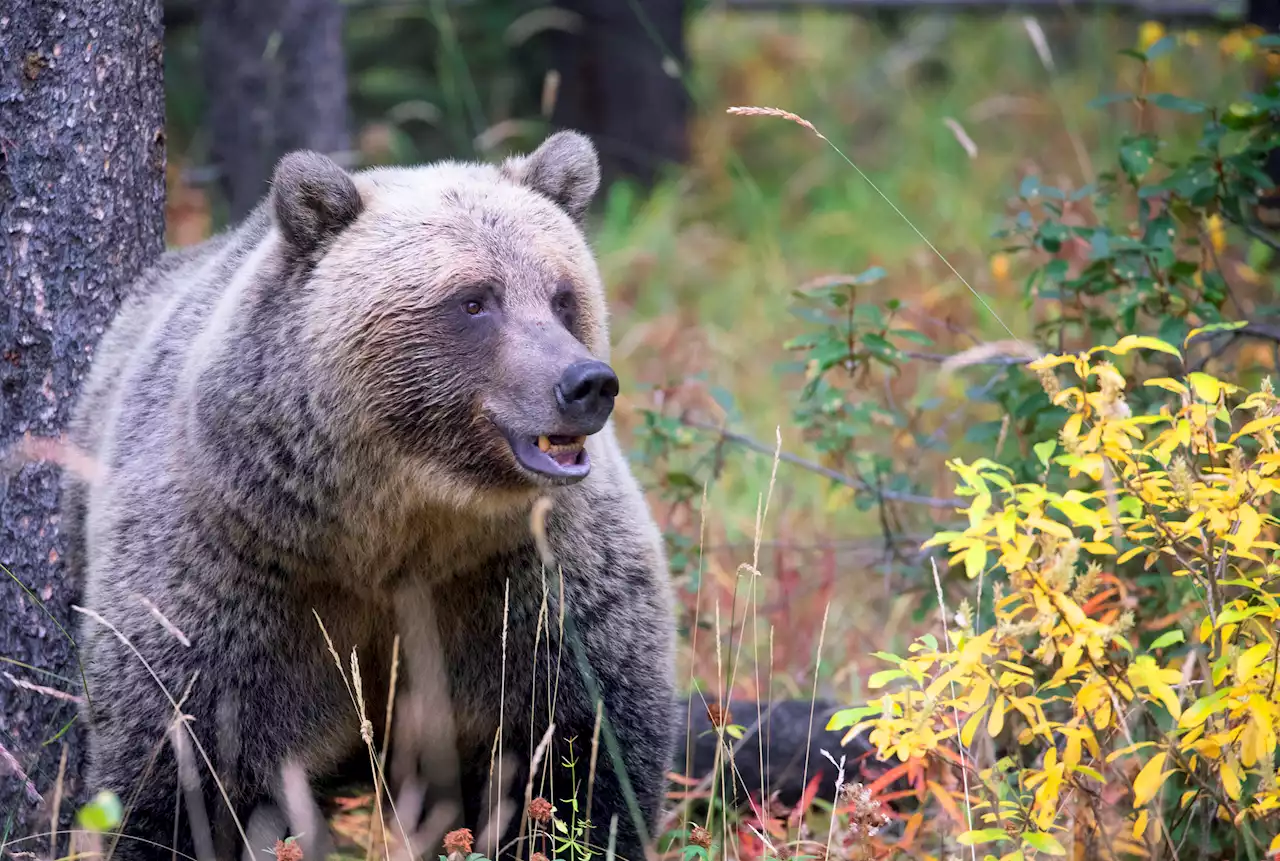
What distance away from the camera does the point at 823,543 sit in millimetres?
5793

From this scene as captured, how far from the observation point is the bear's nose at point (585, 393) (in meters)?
3.25

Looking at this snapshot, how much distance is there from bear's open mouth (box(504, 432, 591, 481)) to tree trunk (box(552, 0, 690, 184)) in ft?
26.4

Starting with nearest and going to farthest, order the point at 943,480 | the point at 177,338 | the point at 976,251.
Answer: the point at 177,338 → the point at 943,480 → the point at 976,251

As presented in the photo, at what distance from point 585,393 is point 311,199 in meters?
0.94

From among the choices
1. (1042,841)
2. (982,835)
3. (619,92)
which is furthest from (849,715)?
(619,92)

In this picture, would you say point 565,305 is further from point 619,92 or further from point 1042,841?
point 619,92

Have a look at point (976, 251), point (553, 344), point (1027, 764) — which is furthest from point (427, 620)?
point (976, 251)

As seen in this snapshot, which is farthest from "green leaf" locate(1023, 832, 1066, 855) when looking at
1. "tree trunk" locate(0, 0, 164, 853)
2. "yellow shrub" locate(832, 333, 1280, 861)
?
"tree trunk" locate(0, 0, 164, 853)

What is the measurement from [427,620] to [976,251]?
641 cm

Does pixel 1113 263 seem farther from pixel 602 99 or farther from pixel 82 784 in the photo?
pixel 602 99

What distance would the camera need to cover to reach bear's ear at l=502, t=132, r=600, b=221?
3879 mm

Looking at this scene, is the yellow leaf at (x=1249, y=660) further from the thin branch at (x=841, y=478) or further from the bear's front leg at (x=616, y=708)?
the thin branch at (x=841, y=478)

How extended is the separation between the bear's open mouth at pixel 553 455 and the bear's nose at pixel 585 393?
84mm

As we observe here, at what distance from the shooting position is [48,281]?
13.5 ft
